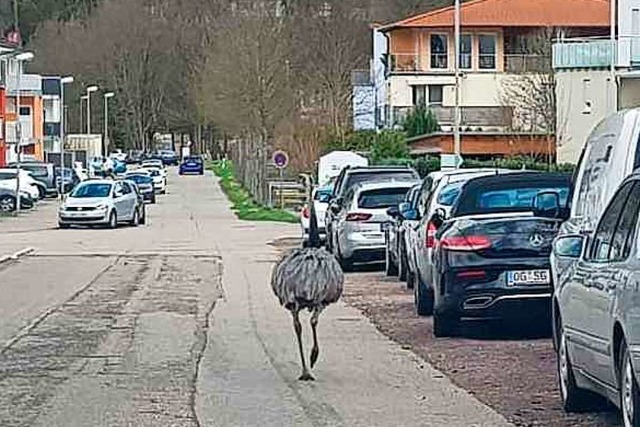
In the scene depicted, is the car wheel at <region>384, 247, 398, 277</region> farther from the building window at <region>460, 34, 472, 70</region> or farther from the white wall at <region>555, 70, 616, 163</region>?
the building window at <region>460, 34, 472, 70</region>

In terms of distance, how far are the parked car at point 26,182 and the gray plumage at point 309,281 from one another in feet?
167

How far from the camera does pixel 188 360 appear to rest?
50.0ft

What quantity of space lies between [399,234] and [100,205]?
25.7 metres

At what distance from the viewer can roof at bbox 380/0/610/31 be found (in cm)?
7600

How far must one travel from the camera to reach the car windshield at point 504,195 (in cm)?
1728

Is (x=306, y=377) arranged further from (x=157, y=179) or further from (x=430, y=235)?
(x=157, y=179)

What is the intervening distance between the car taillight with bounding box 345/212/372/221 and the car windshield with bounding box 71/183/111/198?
884 inches

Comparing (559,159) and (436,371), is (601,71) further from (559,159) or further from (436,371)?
(436,371)

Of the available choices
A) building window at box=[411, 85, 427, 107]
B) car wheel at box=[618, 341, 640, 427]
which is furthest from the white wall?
car wheel at box=[618, 341, 640, 427]

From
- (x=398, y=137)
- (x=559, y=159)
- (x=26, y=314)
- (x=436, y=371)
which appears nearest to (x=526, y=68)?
(x=398, y=137)

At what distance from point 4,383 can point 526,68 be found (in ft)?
183

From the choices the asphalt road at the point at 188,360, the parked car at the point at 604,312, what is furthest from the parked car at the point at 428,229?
the parked car at the point at 604,312

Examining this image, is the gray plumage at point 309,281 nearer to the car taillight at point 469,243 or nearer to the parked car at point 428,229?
the car taillight at point 469,243

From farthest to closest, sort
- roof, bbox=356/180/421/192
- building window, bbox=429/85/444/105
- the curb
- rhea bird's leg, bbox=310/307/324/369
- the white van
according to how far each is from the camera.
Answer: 1. building window, bbox=429/85/444/105
2. the curb
3. roof, bbox=356/180/421/192
4. rhea bird's leg, bbox=310/307/324/369
5. the white van
